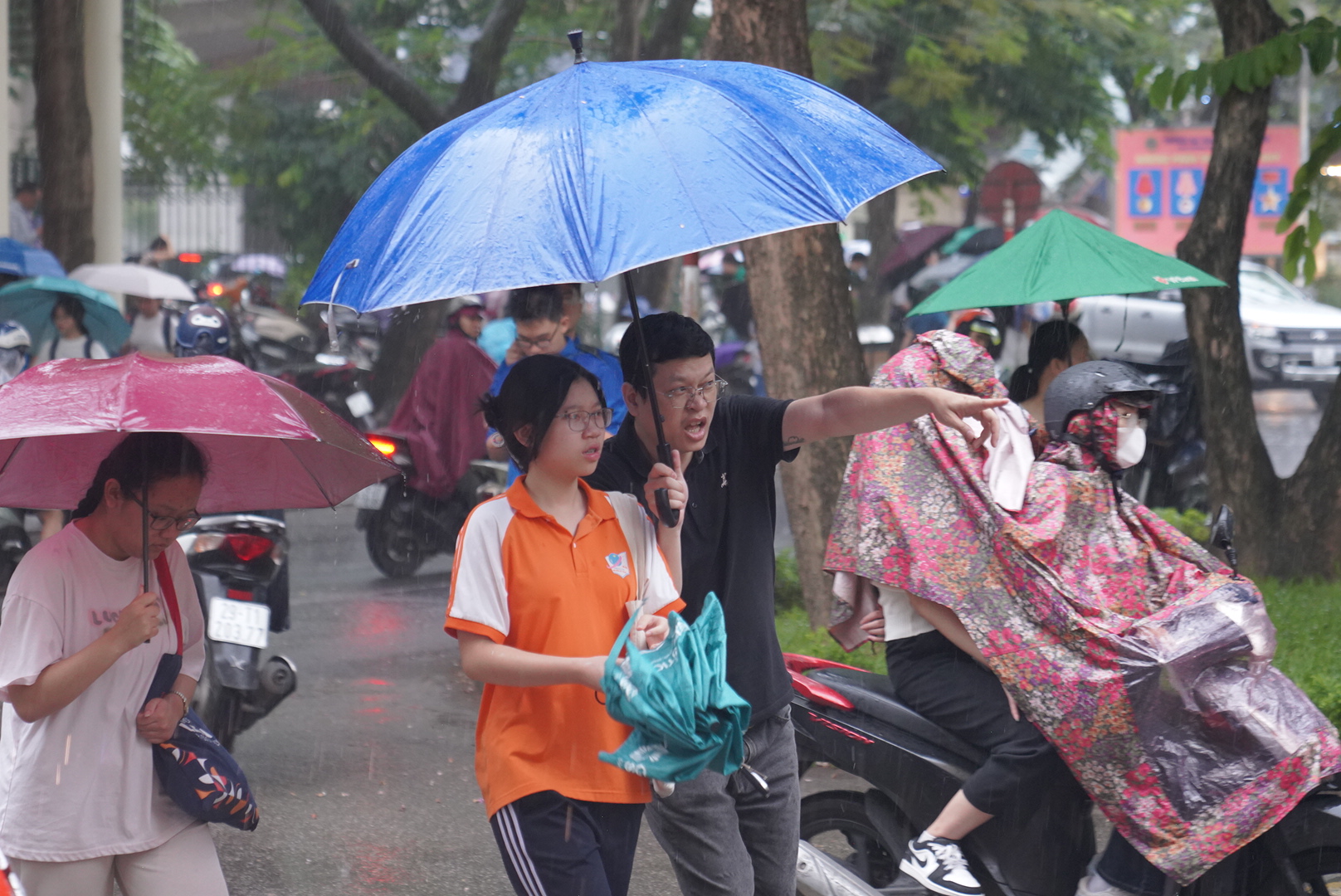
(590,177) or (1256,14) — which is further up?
(1256,14)

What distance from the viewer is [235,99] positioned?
16.4m

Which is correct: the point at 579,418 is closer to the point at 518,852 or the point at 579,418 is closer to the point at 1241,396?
the point at 518,852

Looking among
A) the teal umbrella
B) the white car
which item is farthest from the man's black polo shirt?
the white car

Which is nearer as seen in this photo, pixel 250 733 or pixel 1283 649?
pixel 1283 649

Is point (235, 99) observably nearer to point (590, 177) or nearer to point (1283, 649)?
point (1283, 649)

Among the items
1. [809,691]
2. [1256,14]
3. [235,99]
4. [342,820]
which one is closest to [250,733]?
[342,820]

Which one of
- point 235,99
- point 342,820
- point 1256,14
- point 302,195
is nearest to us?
point 342,820

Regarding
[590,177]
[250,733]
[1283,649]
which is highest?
[590,177]

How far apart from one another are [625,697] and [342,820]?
3251 mm

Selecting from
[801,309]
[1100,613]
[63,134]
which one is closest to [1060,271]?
[801,309]

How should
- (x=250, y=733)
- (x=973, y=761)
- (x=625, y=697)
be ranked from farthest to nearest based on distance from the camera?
1. (x=250, y=733)
2. (x=973, y=761)
3. (x=625, y=697)

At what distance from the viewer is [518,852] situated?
2.68m

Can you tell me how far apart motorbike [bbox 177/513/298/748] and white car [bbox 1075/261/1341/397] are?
1337 centimetres

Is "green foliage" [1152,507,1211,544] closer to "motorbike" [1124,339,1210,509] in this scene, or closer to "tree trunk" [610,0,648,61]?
"motorbike" [1124,339,1210,509]
